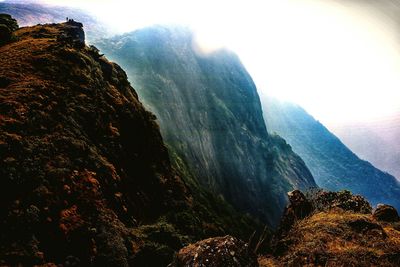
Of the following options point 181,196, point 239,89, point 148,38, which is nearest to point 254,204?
point 239,89

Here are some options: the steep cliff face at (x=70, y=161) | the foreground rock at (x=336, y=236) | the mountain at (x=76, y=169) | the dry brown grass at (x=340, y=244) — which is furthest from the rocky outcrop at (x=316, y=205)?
the steep cliff face at (x=70, y=161)

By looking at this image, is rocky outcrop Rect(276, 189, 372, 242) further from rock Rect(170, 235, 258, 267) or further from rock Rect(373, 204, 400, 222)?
rock Rect(170, 235, 258, 267)

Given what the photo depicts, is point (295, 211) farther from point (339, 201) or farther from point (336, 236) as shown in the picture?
point (336, 236)

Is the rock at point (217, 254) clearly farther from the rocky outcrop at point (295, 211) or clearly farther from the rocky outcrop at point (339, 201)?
the rocky outcrop at point (339, 201)

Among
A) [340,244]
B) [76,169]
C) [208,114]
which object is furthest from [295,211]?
[208,114]

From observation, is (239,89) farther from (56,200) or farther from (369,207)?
(56,200)
